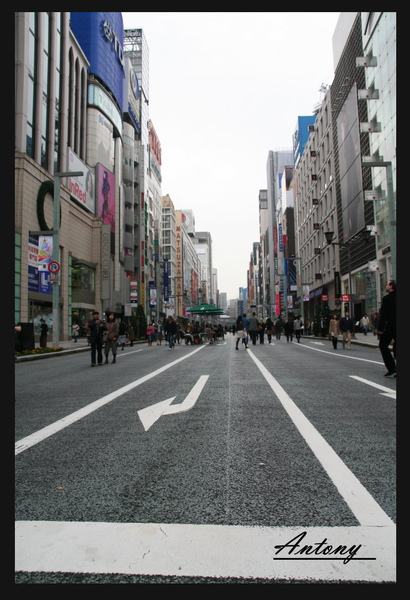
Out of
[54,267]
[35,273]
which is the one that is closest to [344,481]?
[54,267]

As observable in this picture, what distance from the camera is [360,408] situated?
6.45 meters

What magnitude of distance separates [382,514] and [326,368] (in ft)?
32.5

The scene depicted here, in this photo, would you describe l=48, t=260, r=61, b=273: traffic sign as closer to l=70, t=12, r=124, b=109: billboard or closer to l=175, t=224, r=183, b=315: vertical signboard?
l=70, t=12, r=124, b=109: billboard

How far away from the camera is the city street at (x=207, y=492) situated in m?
2.22

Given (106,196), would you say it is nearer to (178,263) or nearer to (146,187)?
(146,187)

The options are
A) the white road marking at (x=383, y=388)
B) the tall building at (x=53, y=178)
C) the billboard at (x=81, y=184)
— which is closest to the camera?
the white road marking at (x=383, y=388)

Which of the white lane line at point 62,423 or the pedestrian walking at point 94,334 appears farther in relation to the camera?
the pedestrian walking at point 94,334

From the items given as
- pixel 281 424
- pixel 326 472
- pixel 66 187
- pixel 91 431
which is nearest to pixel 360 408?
pixel 281 424

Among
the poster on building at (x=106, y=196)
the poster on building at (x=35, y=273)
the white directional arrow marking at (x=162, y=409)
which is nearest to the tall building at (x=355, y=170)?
the white directional arrow marking at (x=162, y=409)

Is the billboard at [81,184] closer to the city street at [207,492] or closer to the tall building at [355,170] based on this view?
the tall building at [355,170]

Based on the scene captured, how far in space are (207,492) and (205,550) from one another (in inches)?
34.6
